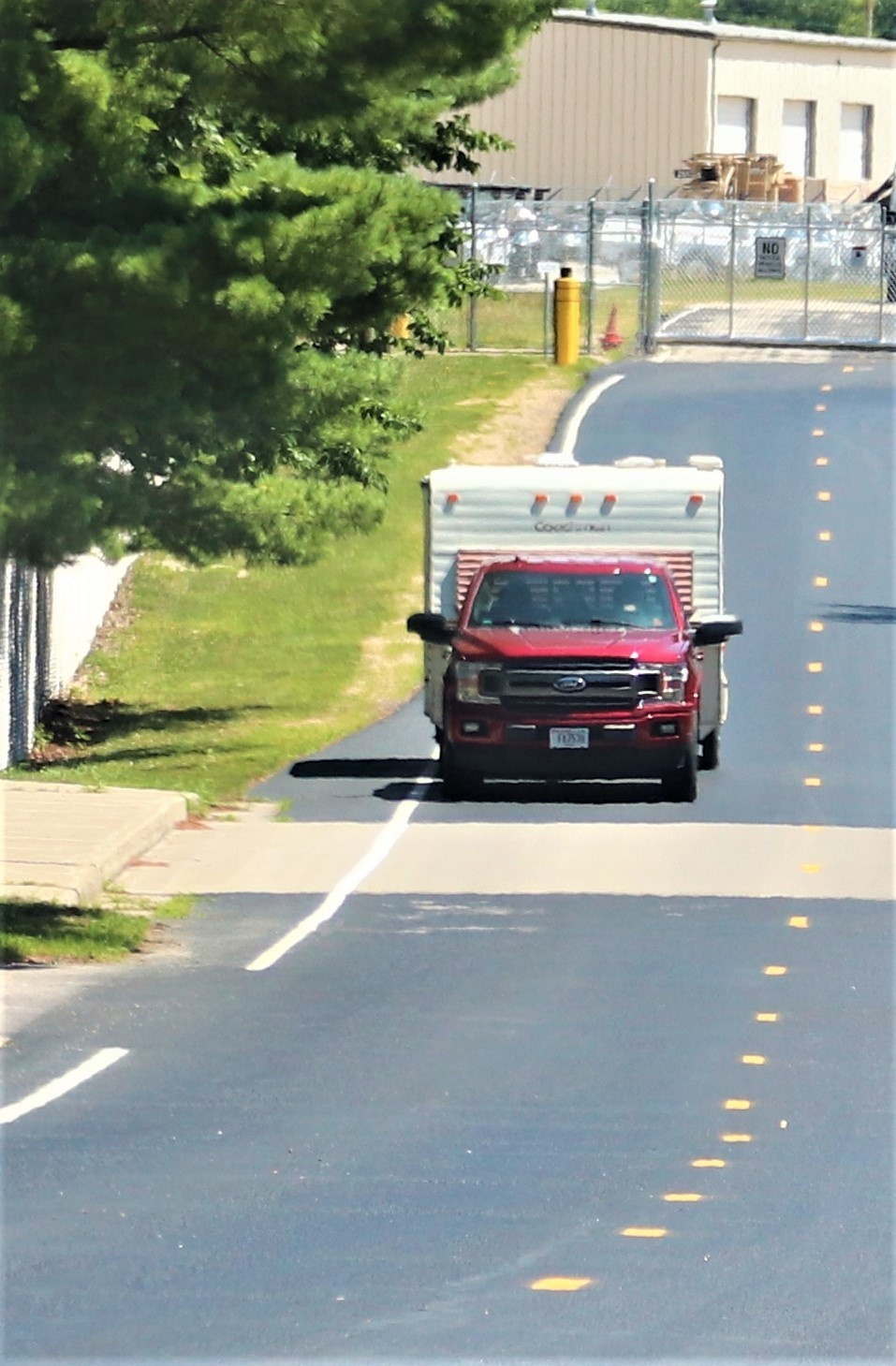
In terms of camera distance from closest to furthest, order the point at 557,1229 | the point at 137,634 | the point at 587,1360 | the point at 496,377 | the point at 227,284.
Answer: the point at 587,1360
the point at 557,1229
the point at 227,284
the point at 137,634
the point at 496,377

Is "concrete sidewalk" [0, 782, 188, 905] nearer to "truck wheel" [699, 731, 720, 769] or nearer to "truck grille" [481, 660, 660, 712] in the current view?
"truck grille" [481, 660, 660, 712]

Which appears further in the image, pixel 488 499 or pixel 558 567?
pixel 488 499

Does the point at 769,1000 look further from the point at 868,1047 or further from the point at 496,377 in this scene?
the point at 496,377

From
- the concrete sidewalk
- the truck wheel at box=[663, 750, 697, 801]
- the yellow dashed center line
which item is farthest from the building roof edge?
the yellow dashed center line

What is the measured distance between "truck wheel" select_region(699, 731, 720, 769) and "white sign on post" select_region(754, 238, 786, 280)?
28.4 metres

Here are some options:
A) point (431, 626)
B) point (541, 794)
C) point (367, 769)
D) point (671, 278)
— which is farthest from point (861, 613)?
point (671, 278)

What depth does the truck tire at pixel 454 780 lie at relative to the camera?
22.7m

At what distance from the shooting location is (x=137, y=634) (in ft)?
110

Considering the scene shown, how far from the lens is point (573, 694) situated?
22.2m

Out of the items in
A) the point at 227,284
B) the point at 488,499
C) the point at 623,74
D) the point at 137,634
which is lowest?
the point at 137,634

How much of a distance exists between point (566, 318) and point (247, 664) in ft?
60.4

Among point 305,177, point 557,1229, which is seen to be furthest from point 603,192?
point 557,1229

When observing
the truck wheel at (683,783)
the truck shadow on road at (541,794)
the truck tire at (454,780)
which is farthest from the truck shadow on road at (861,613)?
the truck tire at (454,780)

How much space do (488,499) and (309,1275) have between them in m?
16.6
